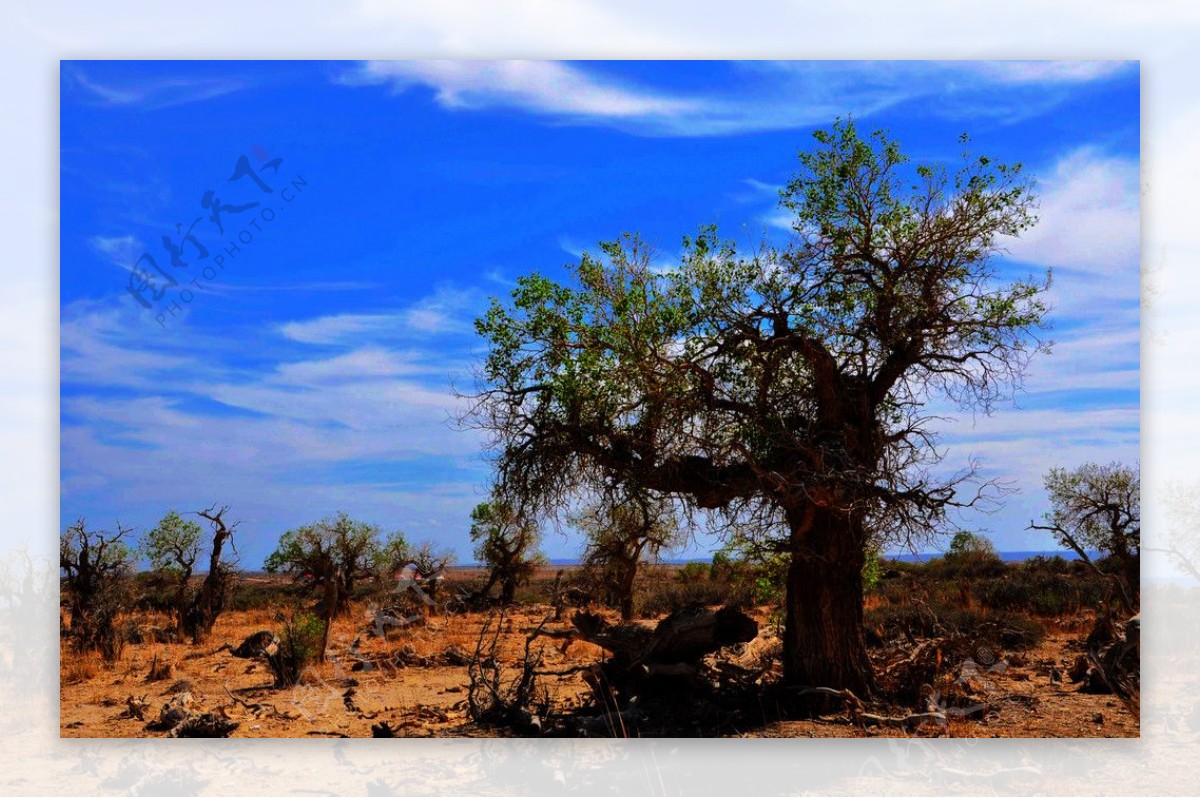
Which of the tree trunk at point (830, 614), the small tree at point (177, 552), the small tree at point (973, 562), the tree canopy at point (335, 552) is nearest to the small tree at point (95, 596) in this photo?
the small tree at point (177, 552)

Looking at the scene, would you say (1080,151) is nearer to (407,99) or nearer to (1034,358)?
(1034,358)

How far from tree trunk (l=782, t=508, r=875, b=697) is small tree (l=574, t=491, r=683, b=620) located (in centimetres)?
153

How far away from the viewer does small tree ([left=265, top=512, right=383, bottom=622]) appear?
65.0 feet

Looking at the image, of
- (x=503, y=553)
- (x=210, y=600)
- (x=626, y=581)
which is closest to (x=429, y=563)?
(x=503, y=553)

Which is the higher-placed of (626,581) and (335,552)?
(626,581)

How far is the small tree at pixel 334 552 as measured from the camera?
65.0 feet

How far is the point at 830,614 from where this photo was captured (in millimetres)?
10414

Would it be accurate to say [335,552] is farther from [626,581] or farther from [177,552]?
[626,581]

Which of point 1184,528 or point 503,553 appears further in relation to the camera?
point 503,553

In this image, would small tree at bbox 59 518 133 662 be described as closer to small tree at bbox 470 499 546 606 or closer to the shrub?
the shrub

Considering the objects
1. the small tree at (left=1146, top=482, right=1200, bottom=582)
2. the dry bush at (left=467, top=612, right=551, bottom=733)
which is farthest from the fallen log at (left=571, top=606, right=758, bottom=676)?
the small tree at (left=1146, top=482, right=1200, bottom=582)

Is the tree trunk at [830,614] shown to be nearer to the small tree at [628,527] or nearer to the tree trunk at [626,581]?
the small tree at [628,527]

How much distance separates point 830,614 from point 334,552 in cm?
1255

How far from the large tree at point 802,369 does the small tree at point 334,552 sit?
406 inches
